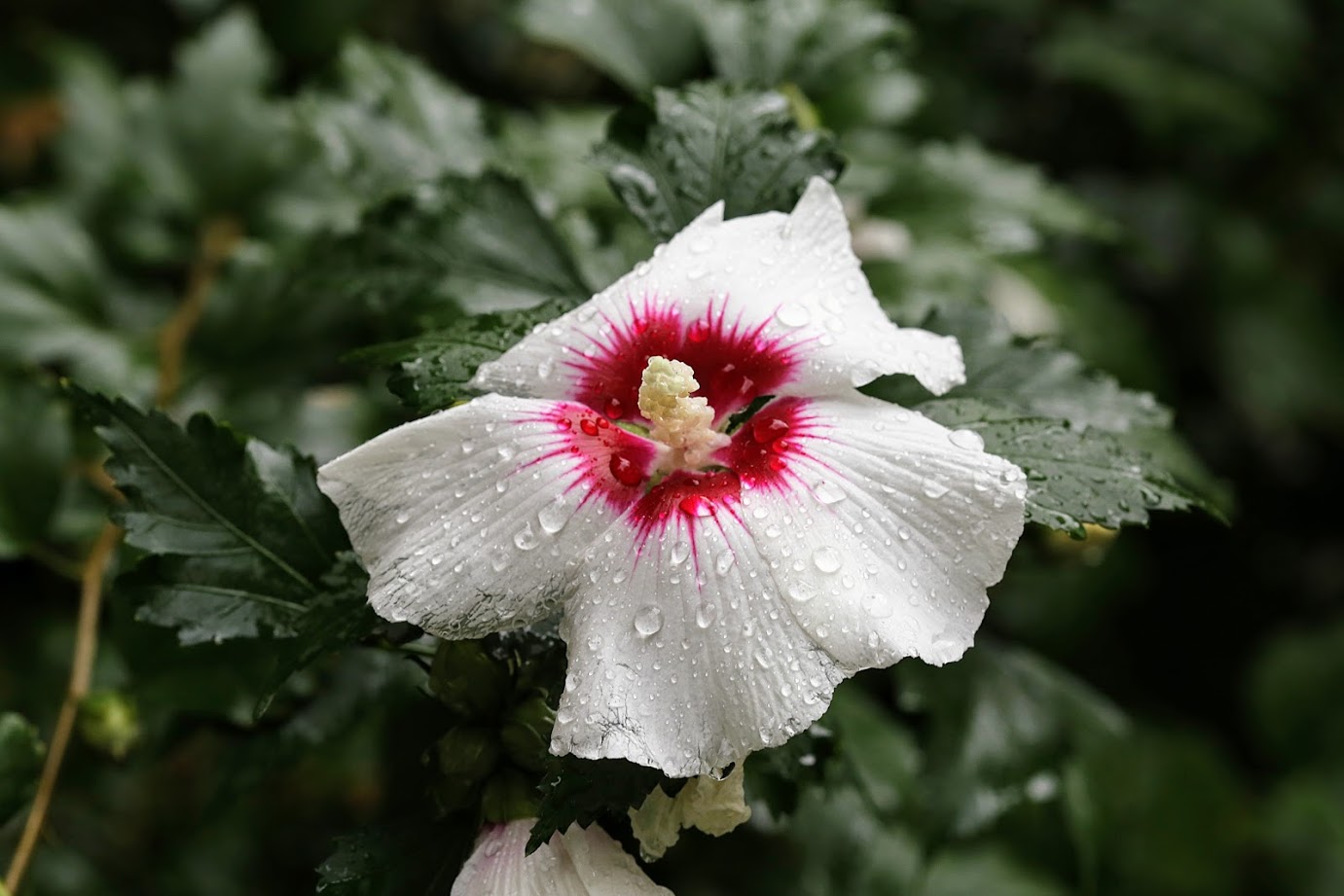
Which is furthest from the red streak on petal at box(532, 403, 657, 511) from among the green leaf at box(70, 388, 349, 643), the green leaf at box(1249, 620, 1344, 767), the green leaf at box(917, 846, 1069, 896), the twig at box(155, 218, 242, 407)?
the green leaf at box(1249, 620, 1344, 767)

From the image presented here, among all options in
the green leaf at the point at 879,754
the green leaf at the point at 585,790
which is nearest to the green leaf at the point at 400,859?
the green leaf at the point at 585,790

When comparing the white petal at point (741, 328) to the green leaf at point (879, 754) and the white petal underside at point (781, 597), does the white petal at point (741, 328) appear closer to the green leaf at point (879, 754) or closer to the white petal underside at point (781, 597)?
the white petal underside at point (781, 597)

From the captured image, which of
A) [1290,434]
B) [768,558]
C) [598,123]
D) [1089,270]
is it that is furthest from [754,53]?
[1290,434]

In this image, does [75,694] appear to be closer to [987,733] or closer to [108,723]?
[108,723]

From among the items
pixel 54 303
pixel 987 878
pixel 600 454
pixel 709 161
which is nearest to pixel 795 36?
pixel 709 161

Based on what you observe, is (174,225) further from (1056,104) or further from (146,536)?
(1056,104)

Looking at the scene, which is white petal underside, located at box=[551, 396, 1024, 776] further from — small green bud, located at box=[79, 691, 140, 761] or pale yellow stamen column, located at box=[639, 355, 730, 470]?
small green bud, located at box=[79, 691, 140, 761]
